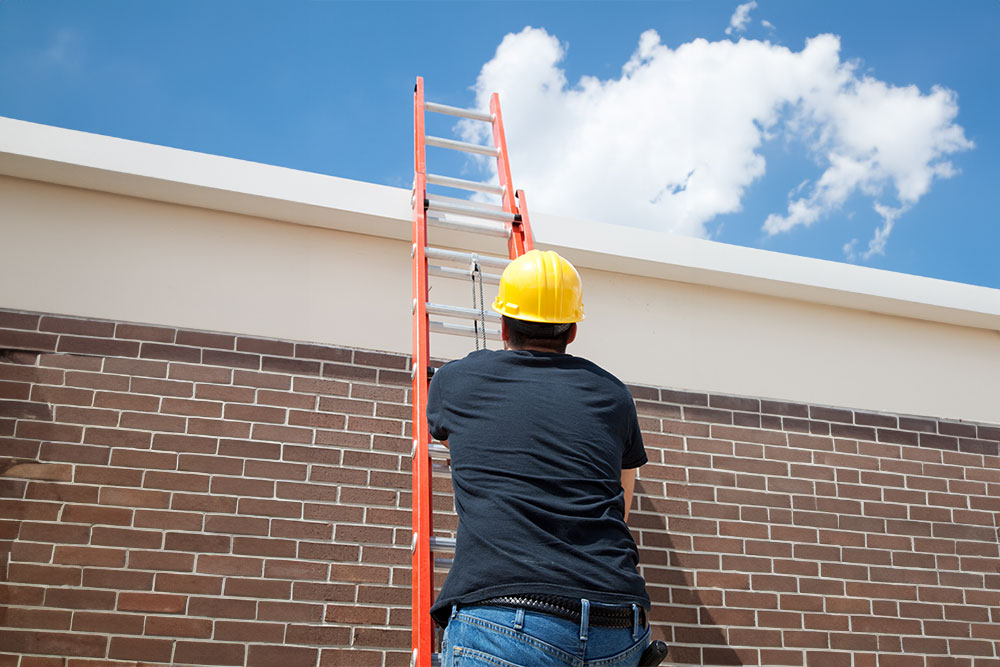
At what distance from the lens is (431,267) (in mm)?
3951

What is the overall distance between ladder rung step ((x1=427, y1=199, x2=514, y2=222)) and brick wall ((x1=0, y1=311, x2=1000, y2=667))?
93 centimetres

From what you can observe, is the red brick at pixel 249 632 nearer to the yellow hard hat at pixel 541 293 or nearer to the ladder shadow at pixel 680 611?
the ladder shadow at pixel 680 611

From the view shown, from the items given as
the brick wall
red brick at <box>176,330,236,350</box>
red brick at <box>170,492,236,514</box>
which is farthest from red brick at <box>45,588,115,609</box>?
red brick at <box>176,330,236,350</box>

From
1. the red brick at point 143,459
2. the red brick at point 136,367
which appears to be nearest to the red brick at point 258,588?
the red brick at point 143,459

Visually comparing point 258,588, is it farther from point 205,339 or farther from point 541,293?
point 541,293

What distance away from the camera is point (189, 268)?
175 inches

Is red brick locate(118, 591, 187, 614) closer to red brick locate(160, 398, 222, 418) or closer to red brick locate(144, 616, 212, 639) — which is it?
red brick locate(144, 616, 212, 639)

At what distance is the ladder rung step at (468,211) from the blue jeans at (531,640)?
2.38 meters

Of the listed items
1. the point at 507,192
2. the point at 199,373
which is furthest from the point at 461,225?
the point at 199,373

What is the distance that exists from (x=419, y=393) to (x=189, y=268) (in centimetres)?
185

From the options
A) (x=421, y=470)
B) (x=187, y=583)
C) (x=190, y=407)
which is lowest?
(x=187, y=583)

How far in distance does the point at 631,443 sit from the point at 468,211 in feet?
6.64

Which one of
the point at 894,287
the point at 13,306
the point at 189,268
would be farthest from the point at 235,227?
the point at 894,287

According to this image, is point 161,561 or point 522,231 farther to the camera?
point 522,231
